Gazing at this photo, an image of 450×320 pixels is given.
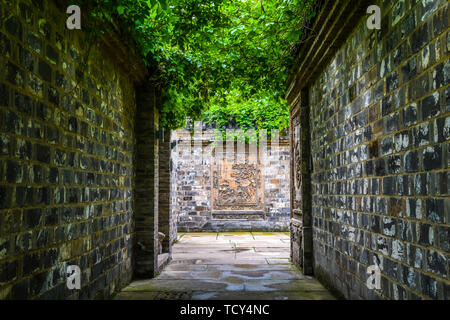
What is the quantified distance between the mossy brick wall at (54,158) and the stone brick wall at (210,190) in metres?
7.72

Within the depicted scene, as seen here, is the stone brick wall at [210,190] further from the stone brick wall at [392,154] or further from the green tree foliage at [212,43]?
the stone brick wall at [392,154]

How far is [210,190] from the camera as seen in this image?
1264cm

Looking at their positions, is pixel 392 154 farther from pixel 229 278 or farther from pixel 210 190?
pixel 210 190

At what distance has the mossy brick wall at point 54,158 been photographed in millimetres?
2322

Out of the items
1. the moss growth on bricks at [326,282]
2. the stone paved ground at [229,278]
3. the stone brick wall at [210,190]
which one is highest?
the stone brick wall at [210,190]

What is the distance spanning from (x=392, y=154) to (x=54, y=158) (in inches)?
98.5

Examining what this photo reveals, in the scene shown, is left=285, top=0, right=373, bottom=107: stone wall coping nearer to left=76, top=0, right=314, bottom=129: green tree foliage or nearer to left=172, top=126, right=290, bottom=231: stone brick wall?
left=76, top=0, right=314, bottom=129: green tree foliage

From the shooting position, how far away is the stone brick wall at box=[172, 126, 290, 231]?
12430mm

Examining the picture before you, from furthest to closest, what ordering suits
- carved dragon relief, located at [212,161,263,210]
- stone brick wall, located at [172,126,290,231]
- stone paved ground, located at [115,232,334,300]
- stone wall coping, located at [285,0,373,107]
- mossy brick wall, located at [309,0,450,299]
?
carved dragon relief, located at [212,161,263,210]
stone brick wall, located at [172,126,290,231]
stone paved ground, located at [115,232,334,300]
stone wall coping, located at [285,0,373,107]
mossy brick wall, located at [309,0,450,299]

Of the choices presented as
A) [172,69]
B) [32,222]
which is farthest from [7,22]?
[172,69]

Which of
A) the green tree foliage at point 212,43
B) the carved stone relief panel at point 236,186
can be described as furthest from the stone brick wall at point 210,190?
the green tree foliage at point 212,43

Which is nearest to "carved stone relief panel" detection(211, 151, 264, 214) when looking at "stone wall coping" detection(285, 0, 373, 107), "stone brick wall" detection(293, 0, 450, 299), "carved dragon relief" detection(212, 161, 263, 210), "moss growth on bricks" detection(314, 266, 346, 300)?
"carved dragon relief" detection(212, 161, 263, 210)

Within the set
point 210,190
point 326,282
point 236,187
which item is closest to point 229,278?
point 326,282

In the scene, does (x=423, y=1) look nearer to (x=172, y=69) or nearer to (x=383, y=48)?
(x=383, y=48)
